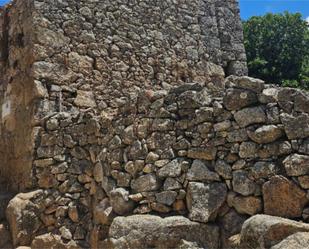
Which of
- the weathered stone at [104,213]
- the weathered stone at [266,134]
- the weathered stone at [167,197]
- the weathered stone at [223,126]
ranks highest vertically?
the weathered stone at [223,126]

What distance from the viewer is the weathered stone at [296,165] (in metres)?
3.78

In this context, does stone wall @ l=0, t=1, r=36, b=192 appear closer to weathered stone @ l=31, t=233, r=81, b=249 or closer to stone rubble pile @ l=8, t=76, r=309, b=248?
stone rubble pile @ l=8, t=76, r=309, b=248

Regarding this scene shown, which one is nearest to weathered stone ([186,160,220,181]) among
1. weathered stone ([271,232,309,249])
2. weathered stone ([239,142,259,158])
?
weathered stone ([239,142,259,158])

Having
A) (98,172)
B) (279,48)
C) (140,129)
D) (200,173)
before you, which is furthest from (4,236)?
(279,48)

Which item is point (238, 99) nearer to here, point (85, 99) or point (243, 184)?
point (243, 184)

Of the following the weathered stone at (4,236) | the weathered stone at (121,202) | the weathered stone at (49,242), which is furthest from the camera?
the weathered stone at (4,236)

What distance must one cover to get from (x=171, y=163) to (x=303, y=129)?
53.5 inches

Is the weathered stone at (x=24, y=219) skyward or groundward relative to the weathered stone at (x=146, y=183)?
groundward

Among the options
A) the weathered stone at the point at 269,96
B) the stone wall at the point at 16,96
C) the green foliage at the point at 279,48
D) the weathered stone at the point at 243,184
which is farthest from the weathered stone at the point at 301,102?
the green foliage at the point at 279,48

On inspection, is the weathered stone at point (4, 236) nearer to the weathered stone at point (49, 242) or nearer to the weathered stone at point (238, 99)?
the weathered stone at point (49, 242)

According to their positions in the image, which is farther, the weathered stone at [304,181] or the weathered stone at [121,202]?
the weathered stone at [121,202]

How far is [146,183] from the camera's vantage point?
15.4 feet

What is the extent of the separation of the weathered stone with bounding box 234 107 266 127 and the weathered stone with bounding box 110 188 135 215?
1.46 meters

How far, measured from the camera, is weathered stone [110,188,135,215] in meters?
4.75
